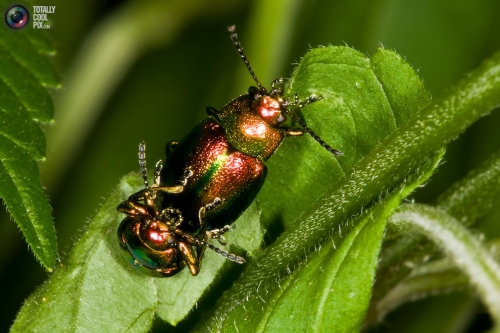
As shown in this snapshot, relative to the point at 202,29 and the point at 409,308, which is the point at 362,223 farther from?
the point at 202,29

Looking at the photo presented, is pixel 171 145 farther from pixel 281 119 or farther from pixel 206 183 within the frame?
pixel 281 119

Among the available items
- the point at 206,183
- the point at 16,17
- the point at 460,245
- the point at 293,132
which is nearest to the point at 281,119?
the point at 293,132

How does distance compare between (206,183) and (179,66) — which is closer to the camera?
(206,183)

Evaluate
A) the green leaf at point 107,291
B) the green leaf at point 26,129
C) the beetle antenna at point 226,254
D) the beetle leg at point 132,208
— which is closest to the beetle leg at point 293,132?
the green leaf at point 107,291

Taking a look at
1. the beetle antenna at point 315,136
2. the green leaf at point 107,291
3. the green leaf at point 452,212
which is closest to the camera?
the green leaf at point 107,291

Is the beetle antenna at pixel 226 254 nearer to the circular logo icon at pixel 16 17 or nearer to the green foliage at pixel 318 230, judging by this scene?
the green foliage at pixel 318 230

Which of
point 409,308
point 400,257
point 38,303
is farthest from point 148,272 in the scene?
point 409,308

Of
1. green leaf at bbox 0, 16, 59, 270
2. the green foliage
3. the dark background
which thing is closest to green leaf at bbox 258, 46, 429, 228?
the green foliage
